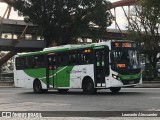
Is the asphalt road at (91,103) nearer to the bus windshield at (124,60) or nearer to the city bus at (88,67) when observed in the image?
the city bus at (88,67)

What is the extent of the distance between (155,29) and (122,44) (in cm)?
2637

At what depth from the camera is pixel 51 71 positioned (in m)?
27.4

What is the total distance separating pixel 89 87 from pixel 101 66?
1647mm

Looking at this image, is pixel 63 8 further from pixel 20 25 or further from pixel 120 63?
pixel 120 63

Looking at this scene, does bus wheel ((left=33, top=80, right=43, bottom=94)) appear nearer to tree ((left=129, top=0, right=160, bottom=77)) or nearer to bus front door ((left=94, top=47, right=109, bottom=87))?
bus front door ((left=94, top=47, right=109, bottom=87))

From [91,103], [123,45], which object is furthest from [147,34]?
[91,103]

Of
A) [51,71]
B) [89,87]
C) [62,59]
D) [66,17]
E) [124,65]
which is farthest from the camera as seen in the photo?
[66,17]

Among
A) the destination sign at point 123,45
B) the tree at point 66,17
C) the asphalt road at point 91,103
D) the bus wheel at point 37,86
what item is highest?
the tree at point 66,17

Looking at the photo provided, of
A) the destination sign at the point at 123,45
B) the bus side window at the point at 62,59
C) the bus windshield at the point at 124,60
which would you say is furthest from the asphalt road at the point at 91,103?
the bus side window at the point at 62,59

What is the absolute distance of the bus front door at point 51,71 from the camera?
27.2 m

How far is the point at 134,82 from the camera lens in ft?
77.1

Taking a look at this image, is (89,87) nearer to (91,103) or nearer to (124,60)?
(124,60)

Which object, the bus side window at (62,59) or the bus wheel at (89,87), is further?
the bus side window at (62,59)

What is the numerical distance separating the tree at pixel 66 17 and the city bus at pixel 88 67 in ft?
99.5
